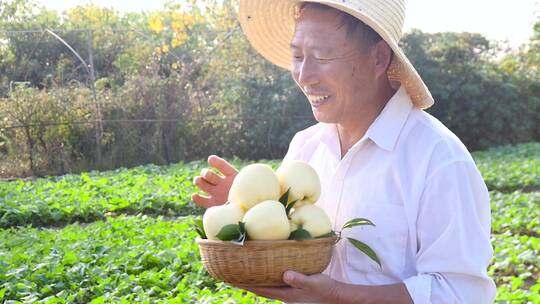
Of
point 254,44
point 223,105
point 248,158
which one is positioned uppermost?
point 254,44

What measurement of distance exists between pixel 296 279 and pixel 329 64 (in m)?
0.53

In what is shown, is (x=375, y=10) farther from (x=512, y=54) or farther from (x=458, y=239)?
(x=512, y=54)

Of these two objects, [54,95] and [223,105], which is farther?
[223,105]

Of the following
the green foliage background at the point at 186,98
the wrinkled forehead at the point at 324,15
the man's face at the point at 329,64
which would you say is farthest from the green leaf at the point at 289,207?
the green foliage background at the point at 186,98

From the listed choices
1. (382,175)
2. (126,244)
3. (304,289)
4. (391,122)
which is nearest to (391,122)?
(391,122)

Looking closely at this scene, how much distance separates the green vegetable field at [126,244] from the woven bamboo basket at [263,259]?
2388 millimetres

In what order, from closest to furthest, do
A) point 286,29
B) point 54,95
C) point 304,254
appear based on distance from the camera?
point 304,254, point 286,29, point 54,95

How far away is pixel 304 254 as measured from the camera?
1671 mm

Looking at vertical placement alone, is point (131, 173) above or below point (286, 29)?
below

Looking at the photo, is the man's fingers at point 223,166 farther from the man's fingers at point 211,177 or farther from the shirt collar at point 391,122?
the shirt collar at point 391,122

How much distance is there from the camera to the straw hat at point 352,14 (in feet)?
5.98

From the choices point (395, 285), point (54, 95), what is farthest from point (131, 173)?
point (395, 285)

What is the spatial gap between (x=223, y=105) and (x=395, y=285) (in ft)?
40.4

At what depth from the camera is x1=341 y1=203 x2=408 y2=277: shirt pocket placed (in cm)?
179
